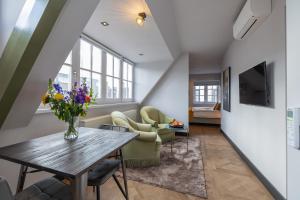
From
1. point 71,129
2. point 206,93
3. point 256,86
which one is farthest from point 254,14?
point 206,93

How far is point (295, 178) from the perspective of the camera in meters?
0.77

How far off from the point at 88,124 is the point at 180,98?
9.32 feet

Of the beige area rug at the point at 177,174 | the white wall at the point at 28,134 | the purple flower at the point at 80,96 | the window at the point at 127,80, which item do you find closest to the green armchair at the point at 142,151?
the beige area rug at the point at 177,174

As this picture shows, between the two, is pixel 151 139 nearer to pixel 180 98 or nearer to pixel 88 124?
pixel 88 124

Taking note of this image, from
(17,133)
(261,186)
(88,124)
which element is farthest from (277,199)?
(17,133)

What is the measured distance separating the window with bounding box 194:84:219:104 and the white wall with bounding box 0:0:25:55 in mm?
7245

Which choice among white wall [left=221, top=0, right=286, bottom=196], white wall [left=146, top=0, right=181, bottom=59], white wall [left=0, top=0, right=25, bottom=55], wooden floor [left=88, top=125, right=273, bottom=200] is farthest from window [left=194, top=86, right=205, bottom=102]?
white wall [left=0, top=0, right=25, bottom=55]

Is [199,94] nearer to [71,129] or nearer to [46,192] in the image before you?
[71,129]

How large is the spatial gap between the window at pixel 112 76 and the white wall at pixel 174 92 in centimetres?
131

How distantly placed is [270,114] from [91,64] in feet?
9.46

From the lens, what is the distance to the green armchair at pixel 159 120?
354cm

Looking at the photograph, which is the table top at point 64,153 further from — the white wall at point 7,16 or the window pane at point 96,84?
the window pane at point 96,84

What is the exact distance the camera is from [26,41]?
1.00 meters

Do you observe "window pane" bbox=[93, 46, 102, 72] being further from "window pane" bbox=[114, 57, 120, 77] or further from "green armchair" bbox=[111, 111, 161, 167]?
"green armchair" bbox=[111, 111, 161, 167]
